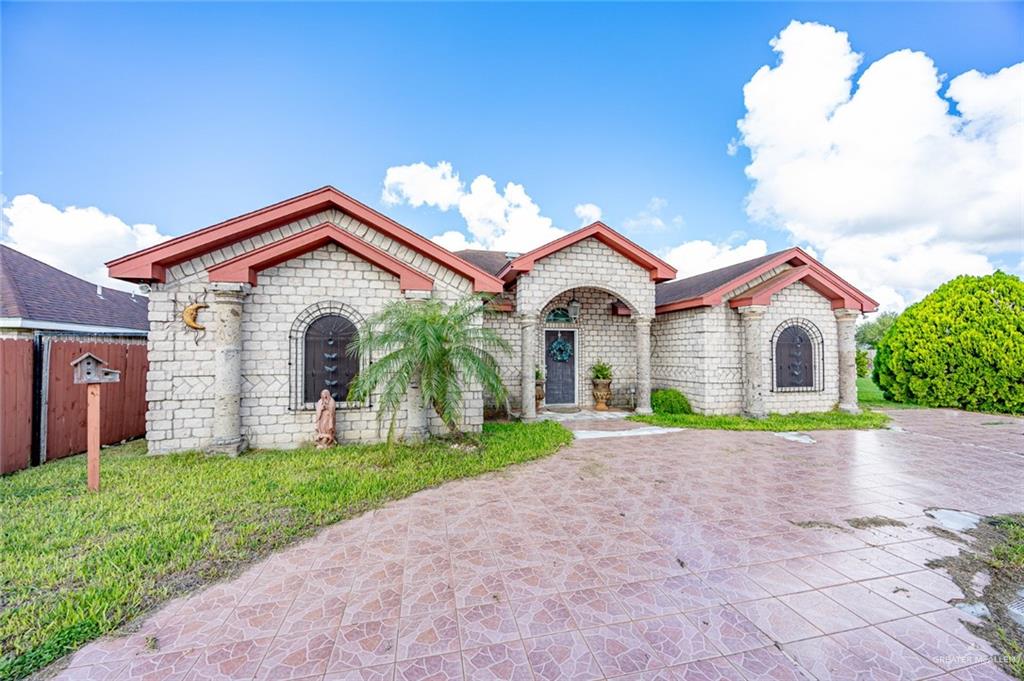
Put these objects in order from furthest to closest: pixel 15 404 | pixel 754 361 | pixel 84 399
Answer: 1. pixel 754 361
2. pixel 84 399
3. pixel 15 404

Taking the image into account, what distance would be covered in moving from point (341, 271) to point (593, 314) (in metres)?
7.93

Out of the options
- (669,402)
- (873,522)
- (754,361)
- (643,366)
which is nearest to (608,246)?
(643,366)

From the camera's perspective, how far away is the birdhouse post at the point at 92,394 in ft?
15.9

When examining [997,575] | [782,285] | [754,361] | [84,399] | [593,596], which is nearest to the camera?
[593,596]

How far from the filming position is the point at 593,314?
12.7m

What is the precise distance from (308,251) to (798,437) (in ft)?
35.0

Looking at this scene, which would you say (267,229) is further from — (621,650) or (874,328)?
(874,328)

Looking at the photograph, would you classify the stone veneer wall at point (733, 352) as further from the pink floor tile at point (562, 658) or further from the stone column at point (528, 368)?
the pink floor tile at point (562, 658)

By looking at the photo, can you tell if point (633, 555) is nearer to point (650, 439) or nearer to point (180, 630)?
point (180, 630)

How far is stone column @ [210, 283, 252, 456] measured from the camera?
655 centimetres

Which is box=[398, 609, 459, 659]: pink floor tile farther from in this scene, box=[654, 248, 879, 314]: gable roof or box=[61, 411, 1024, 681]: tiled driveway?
box=[654, 248, 879, 314]: gable roof

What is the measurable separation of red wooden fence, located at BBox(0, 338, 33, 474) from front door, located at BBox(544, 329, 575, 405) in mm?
10579

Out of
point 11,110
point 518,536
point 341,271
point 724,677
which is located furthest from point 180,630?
point 11,110

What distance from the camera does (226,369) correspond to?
657 centimetres
